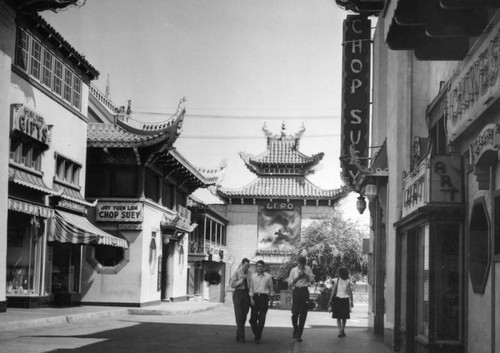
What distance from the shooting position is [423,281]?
13.0 metres

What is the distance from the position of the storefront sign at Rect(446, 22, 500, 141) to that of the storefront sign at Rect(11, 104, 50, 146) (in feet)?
48.1

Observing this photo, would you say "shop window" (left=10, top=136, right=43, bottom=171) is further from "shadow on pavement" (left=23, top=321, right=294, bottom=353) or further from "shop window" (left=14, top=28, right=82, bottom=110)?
"shadow on pavement" (left=23, top=321, right=294, bottom=353)

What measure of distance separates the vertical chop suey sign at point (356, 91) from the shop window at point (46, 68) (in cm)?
962

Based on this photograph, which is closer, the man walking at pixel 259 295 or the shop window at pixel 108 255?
the man walking at pixel 259 295

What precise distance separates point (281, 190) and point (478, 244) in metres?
49.7

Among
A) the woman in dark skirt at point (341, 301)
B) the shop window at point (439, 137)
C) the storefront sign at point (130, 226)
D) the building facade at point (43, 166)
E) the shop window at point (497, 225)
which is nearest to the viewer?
the shop window at point (497, 225)

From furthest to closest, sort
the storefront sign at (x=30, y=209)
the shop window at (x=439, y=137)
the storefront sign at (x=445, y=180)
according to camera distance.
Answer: the storefront sign at (x=30, y=209), the shop window at (x=439, y=137), the storefront sign at (x=445, y=180)

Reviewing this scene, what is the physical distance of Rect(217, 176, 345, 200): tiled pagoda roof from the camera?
58406 mm

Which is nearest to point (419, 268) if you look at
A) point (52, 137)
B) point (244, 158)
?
point (52, 137)

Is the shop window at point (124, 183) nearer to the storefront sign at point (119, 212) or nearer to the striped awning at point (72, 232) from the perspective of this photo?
the storefront sign at point (119, 212)

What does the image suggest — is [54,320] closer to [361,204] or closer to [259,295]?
[259,295]

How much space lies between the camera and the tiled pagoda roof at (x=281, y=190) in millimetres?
58406

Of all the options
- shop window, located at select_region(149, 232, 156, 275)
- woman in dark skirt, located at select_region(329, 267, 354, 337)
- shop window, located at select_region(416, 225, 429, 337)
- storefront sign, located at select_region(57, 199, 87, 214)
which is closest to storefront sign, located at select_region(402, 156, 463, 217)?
shop window, located at select_region(416, 225, 429, 337)

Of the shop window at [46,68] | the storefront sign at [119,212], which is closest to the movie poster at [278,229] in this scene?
the storefront sign at [119,212]
